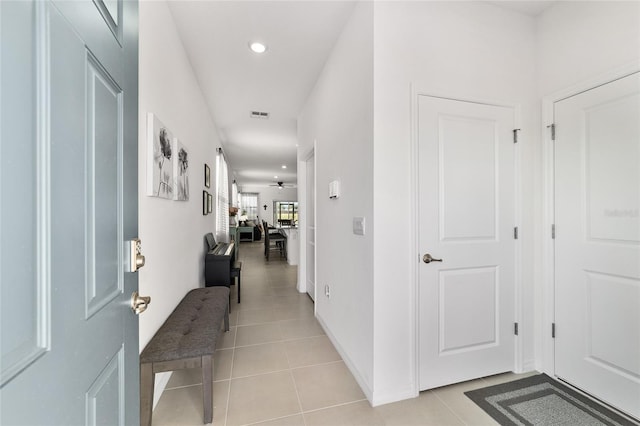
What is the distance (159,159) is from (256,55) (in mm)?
1505

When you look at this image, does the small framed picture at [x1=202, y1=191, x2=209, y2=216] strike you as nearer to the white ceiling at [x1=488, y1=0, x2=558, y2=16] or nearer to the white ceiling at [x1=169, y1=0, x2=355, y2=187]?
the white ceiling at [x1=169, y1=0, x2=355, y2=187]

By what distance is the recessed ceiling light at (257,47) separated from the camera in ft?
8.06

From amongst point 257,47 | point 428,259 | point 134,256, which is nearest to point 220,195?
point 257,47

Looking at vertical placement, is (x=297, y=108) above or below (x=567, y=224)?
above

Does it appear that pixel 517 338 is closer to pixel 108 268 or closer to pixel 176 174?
pixel 108 268

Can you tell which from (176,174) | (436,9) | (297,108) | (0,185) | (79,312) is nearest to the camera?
(0,185)

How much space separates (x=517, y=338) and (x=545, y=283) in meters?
0.48

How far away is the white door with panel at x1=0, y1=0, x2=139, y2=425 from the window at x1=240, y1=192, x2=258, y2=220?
12.9m

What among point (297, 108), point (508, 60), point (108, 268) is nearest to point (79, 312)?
point (108, 268)

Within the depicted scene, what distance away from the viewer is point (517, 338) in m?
2.07

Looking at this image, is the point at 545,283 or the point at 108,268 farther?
the point at 545,283

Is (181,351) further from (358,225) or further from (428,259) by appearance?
(428,259)

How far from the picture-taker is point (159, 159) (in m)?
1.83

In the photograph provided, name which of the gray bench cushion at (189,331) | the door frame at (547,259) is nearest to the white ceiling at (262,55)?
the door frame at (547,259)
